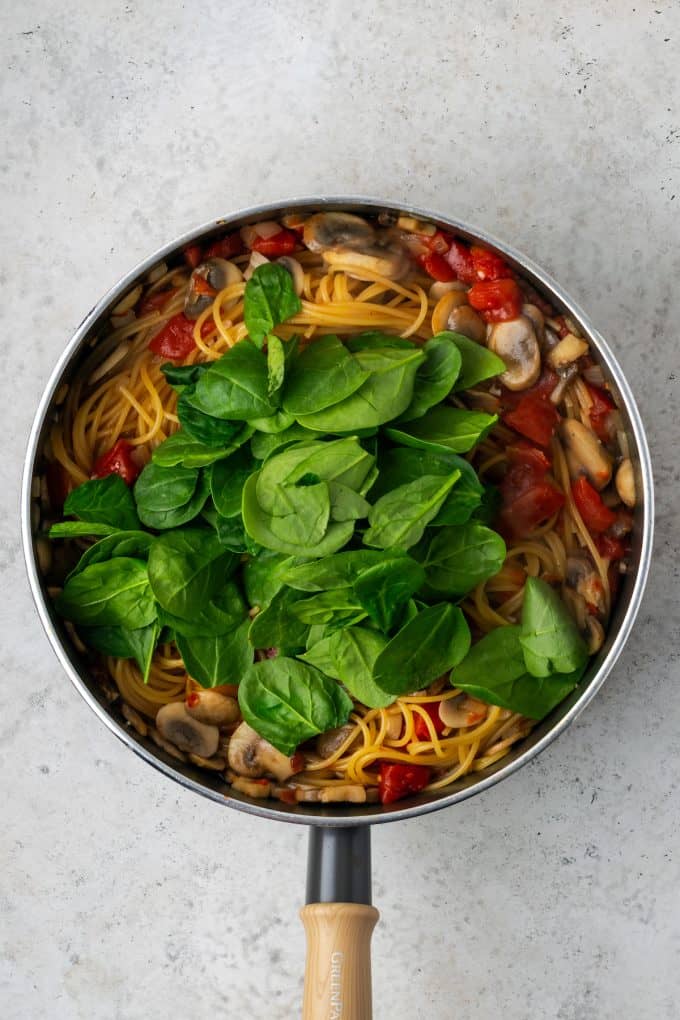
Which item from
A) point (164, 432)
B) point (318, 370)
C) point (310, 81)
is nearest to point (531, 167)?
point (310, 81)

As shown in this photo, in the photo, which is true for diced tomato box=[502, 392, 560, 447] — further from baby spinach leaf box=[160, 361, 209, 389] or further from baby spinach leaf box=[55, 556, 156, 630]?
baby spinach leaf box=[55, 556, 156, 630]

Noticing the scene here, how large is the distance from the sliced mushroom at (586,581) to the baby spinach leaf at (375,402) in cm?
63

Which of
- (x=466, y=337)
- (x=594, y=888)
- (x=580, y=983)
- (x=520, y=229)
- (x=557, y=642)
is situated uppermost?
(x=520, y=229)

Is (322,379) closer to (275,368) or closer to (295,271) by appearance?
(275,368)

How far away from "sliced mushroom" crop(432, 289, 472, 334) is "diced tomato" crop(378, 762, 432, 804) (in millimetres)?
1081

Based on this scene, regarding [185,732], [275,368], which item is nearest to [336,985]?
[185,732]

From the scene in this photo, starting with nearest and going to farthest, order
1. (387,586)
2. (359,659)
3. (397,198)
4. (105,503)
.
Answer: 1. (387,586)
2. (359,659)
3. (105,503)
4. (397,198)

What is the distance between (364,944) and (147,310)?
161 cm

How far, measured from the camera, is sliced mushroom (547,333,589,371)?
2629 millimetres

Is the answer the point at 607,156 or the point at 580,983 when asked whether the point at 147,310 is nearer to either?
the point at 607,156

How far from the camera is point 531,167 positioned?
3006 mm

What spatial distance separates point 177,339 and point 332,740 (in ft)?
3.57

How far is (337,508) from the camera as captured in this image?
2.39m

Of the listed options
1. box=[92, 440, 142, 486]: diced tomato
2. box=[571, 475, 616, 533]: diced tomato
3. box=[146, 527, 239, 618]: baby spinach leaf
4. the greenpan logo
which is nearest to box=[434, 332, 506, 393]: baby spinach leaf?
box=[571, 475, 616, 533]: diced tomato
